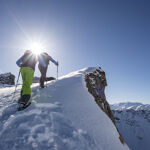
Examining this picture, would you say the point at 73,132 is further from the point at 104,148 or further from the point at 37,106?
the point at 37,106

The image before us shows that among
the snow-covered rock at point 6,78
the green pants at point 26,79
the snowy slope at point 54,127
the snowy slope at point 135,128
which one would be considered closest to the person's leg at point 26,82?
the green pants at point 26,79

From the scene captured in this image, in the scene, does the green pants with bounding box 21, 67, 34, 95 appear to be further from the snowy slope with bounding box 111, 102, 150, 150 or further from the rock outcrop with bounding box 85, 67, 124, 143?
the snowy slope with bounding box 111, 102, 150, 150

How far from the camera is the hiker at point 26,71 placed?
4942 mm

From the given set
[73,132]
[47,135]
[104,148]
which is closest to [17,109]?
[47,135]

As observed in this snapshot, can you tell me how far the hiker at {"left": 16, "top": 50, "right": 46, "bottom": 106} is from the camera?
16.2ft

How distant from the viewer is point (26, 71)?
5445 mm

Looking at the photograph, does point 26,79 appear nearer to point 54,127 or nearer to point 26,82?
point 26,82

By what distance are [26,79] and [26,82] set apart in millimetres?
136

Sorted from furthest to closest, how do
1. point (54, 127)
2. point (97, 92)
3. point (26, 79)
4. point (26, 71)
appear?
point (97, 92) → point (26, 71) → point (26, 79) → point (54, 127)

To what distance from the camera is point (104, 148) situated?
11.3 feet

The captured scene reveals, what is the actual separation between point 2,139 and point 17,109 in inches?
67.2

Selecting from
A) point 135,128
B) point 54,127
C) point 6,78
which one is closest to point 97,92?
point 54,127

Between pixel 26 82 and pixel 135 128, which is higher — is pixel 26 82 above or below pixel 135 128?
above

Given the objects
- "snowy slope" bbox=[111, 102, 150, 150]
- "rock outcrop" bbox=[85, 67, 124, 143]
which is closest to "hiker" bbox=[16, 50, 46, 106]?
"rock outcrop" bbox=[85, 67, 124, 143]
